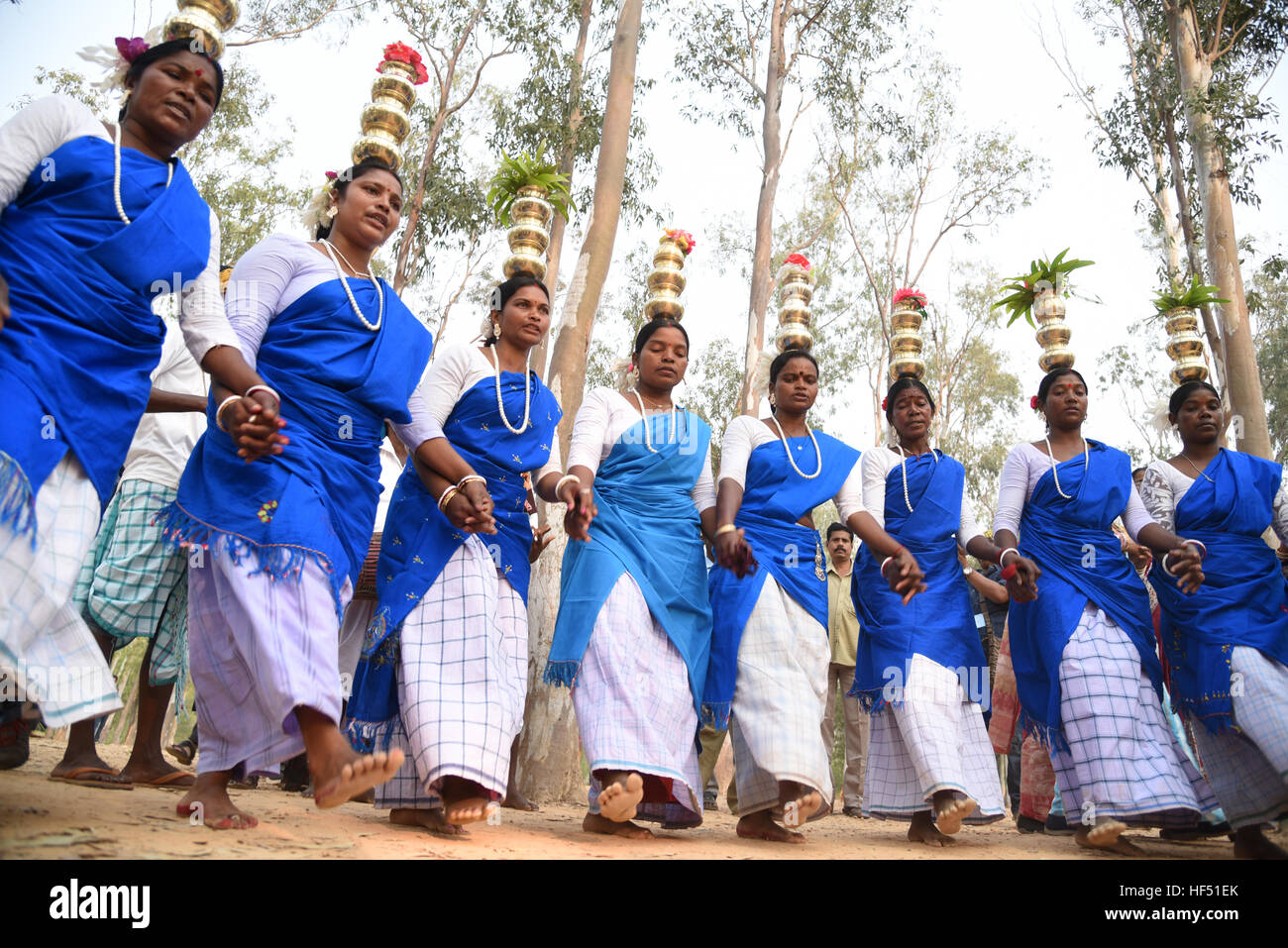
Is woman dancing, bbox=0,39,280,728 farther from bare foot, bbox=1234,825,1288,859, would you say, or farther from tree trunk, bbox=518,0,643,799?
bare foot, bbox=1234,825,1288,859

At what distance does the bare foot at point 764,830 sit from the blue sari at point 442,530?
134 cm

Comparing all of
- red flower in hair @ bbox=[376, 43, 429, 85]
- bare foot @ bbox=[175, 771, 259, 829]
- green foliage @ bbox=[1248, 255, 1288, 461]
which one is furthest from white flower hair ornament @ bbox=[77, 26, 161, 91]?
green foliage @ bbox=[1248, 255, 1288, 461]

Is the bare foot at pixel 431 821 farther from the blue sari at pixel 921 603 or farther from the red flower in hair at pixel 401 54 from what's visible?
the red flower in hair at pixel 401 54

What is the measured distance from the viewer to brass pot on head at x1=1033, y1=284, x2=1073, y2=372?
5184mm

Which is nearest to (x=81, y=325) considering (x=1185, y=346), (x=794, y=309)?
(x=794, y=309)

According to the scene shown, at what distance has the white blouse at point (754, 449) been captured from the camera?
4609mm

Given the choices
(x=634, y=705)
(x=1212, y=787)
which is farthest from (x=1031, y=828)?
(x=634, y=705)

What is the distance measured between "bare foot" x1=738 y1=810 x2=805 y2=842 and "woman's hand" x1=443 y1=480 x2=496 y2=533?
5.74 feet

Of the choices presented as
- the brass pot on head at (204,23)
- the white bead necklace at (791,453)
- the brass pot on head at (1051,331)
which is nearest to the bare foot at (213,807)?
the brass pot on head at (204,23)

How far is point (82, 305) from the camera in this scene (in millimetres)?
2738

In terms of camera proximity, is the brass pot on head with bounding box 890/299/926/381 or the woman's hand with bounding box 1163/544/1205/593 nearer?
the woman's hand with bounding box 1163/544/1205/593

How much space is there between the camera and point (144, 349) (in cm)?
292
